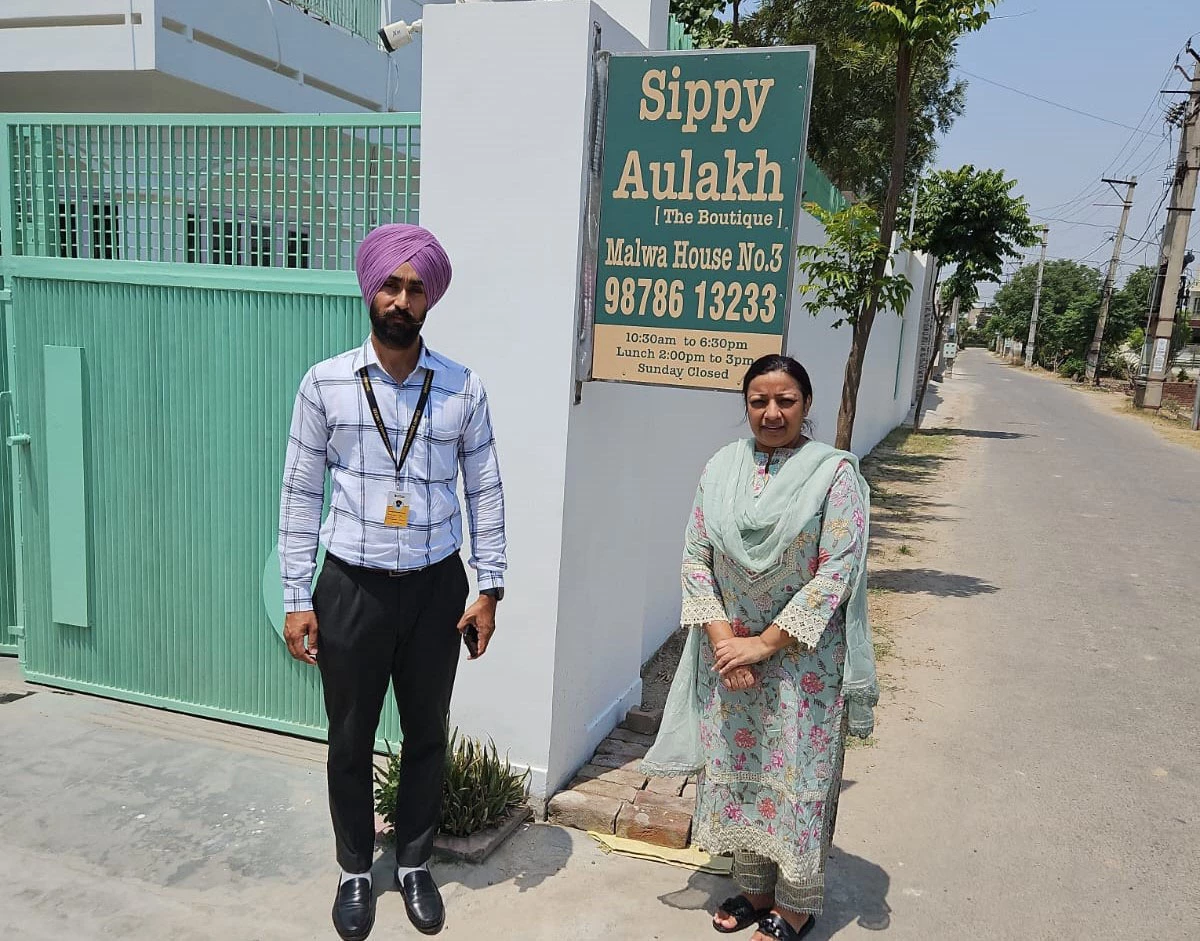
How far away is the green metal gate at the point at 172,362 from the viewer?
3891 mm

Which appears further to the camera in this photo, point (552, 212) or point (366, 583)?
point (552, 212)

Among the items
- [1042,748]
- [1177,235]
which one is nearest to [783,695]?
[1042,748]

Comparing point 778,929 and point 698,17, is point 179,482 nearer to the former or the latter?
point 778,929

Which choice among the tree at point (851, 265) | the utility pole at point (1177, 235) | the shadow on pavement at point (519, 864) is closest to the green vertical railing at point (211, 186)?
the shadow on pavement at point (519, 864)

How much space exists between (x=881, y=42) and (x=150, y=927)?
6.51 meters

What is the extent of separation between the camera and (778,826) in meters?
2.87

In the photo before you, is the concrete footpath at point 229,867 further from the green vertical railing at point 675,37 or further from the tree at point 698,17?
the tree at point 698,17

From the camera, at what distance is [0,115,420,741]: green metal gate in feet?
12.8

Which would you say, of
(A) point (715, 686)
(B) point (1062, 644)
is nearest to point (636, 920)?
(A) point (715, 686)

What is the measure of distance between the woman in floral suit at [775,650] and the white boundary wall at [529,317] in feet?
2.31

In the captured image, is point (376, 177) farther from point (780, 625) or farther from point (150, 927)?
point (150, 927)

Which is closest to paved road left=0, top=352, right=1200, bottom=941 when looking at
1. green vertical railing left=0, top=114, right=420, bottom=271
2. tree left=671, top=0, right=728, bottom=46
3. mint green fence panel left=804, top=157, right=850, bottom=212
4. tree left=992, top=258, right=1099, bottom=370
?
green vertical railing left=0, top=114, right=420, bottom=271

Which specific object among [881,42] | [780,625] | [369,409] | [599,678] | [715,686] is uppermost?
[881,42]

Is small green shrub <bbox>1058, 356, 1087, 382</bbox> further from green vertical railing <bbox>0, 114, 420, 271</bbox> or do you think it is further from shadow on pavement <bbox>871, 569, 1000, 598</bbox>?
green vertical railing <bbox>0, 114, 420, 271</bbox>
